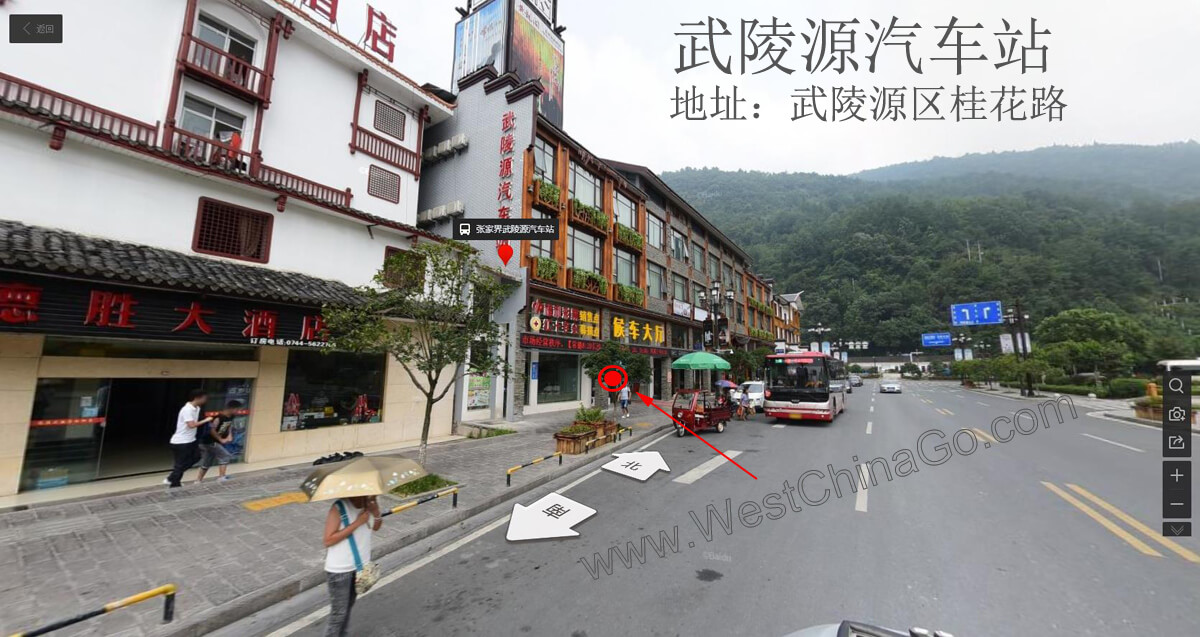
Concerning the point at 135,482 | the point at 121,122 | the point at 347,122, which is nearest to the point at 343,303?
the point at 135,482

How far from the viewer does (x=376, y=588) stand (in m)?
5.00

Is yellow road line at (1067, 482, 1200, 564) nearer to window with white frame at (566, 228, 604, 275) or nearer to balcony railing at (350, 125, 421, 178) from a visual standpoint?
window with white frame at (566, 228, 604, 275)

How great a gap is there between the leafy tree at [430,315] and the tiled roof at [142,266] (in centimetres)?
167

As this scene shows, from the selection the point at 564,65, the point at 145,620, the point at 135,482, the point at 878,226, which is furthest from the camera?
the point at 878,226

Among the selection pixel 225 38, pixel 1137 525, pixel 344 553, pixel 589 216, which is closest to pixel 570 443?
pixel 344 553

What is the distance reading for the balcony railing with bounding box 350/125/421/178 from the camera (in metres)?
14.5

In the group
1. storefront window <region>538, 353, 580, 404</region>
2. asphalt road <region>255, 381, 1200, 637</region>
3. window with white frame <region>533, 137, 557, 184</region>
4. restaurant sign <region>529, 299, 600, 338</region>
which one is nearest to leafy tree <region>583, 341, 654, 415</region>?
restaurant sign <region>529, 299, 600, 338</region>

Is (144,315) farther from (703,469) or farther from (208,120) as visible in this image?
(703,469)

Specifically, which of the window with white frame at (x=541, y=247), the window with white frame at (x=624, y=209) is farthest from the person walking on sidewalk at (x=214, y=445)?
the window with white frame at (x=624, y=209)

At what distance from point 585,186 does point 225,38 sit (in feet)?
49.8

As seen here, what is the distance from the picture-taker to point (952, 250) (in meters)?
116

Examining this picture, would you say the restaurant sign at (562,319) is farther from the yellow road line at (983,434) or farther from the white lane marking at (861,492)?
the yellow road line at (983,434)

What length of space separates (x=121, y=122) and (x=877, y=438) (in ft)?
71.7

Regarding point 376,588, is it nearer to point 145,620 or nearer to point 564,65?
point 145,620
